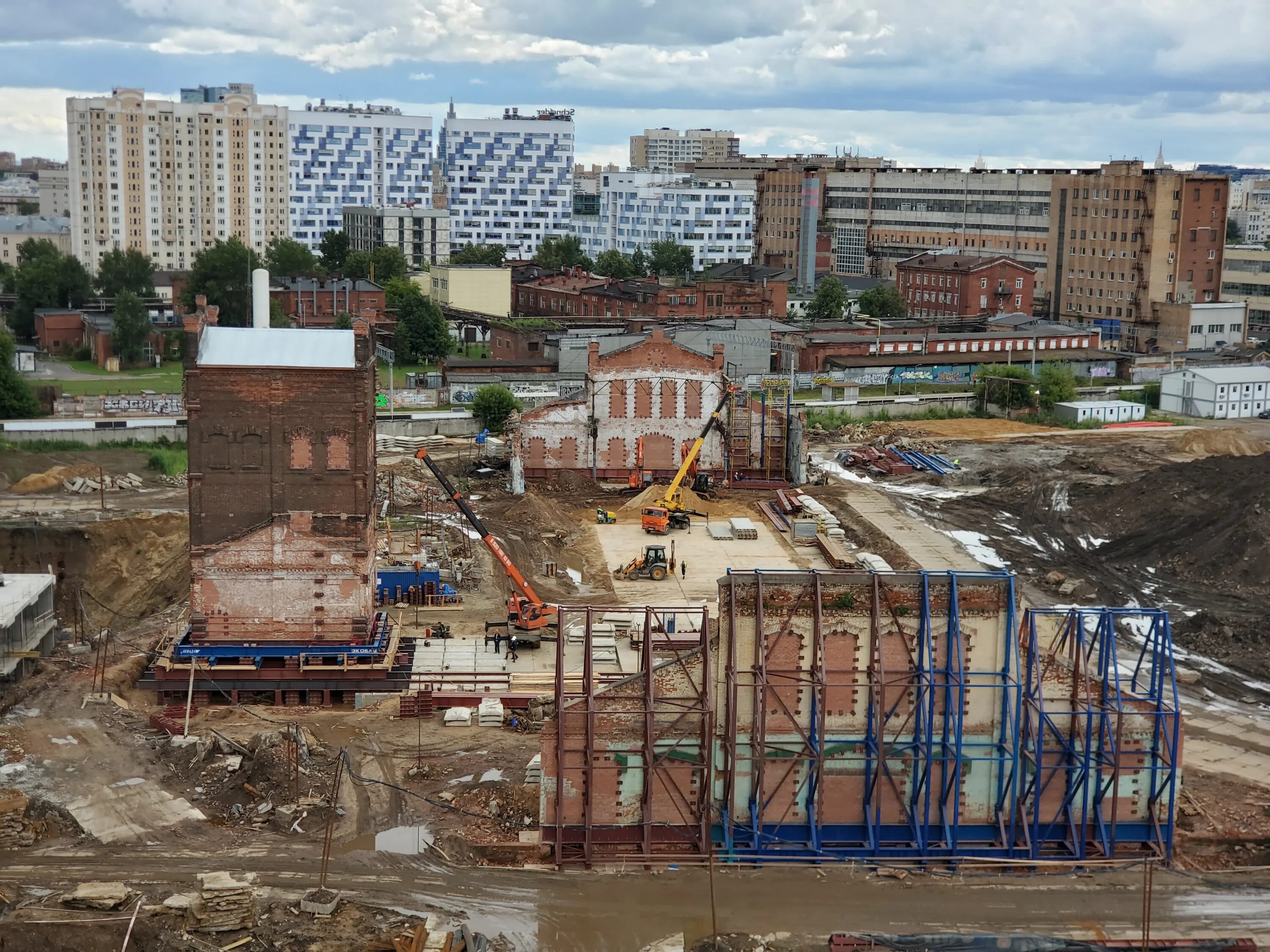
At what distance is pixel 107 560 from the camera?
44.4 m

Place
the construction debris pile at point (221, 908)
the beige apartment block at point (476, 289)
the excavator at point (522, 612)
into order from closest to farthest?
the construction debris pile at point (221, 908) → the excavator at point (522, 612) → the beige apartment block at point (476, 289)

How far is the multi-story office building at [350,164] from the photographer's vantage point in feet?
527

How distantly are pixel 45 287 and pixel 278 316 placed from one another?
20.5 m

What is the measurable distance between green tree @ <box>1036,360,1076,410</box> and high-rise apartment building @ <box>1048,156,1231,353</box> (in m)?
25.2

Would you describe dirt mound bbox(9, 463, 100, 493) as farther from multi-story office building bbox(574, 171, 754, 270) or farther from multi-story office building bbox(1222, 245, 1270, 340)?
multi-story office building bbox(574, 171, 754, 270)

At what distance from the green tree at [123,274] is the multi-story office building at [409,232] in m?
27.0

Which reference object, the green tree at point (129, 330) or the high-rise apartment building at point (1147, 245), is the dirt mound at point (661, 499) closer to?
the green tree at point (129, 330)

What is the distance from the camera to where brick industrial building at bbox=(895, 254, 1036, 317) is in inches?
4080

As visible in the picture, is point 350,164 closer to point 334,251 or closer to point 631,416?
point 334,251

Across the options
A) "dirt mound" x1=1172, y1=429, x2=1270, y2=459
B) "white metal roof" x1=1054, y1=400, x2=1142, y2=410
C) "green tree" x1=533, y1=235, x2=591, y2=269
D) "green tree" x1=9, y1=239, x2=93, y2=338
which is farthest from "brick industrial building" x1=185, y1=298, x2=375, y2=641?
"green tree" x1=533, y1=235, x2=591, y2=269

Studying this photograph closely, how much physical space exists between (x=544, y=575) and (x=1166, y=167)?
93223 millimetres

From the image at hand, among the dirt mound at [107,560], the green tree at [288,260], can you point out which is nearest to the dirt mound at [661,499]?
the dirt mound at [107,560]

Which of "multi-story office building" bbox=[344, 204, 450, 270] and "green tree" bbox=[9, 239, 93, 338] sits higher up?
"multi-story office building" bbox=[344, 204, 450, 270]

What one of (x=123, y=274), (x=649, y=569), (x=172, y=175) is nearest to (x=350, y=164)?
(x=172, y=175)
